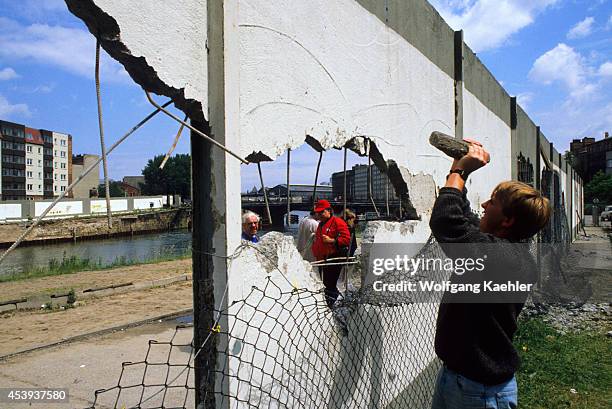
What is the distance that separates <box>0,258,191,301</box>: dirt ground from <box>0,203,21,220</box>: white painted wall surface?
27.7m

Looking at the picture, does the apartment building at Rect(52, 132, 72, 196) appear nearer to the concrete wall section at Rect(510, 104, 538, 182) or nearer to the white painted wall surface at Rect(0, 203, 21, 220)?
the white painted wall surface at Rect(0, 203, 21, 220)

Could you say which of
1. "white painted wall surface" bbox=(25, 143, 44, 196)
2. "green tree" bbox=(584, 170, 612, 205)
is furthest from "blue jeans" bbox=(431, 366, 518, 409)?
"white painted wall surface" bbox=(25, 143, 44, 196)

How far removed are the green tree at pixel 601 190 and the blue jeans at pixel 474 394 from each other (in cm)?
4739

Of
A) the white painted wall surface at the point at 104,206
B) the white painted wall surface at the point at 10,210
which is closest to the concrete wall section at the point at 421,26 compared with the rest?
the white painted wall surface at the point at 104,206

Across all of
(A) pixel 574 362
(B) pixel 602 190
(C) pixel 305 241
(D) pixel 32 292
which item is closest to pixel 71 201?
(D) pixel 32 292

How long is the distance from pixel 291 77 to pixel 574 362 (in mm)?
4211

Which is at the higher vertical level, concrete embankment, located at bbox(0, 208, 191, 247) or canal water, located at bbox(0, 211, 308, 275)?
concrete embankment, located at bbox(0, 208, 191, 247)

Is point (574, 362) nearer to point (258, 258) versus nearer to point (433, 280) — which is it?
point (433, 280)

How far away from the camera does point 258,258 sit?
2.07 m

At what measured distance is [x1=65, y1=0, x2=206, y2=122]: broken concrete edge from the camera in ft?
4.91

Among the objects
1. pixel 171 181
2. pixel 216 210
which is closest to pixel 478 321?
pixel 216 210

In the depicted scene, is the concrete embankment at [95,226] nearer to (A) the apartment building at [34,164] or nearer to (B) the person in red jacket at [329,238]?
(B) the person in red jacket at [329,238]

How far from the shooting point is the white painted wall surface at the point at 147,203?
48.5 m

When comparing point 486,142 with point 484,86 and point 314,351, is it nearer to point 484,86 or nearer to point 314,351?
point 484,86
